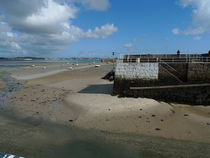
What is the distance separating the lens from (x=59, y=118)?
11.8m

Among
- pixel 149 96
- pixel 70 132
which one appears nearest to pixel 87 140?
pixel 70 132

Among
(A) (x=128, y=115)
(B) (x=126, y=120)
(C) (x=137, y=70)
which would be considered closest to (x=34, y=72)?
(C) (x=137, y=70)

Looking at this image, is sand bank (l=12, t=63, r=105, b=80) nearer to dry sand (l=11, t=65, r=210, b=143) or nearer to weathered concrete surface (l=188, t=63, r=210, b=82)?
dry sand (l=11, t=65, r=210, b=143)

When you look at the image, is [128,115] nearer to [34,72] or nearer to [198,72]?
[198,72]

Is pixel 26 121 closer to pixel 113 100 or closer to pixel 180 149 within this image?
pixel 113 100

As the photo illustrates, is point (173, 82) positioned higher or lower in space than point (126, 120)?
higher

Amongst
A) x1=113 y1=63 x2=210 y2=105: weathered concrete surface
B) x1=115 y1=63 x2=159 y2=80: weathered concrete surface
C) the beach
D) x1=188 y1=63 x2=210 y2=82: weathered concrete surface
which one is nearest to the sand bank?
the beach

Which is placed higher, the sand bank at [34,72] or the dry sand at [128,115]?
the sand bank at [34,72]

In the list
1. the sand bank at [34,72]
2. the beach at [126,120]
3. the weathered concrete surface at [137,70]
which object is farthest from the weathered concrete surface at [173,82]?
the sand bank at [34,72]

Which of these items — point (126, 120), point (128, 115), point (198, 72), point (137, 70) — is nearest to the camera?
point (126, 120)

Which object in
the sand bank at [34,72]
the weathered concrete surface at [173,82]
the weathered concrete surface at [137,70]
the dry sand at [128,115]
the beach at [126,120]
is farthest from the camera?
the sand bank at [34,72]

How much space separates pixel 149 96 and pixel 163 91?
3.53 ft

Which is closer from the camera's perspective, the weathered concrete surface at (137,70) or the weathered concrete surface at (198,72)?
the weathered concrete surface at (198,72)

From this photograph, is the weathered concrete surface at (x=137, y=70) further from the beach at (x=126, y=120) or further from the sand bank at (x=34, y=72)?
the sand bank at (x=34, y=72)
